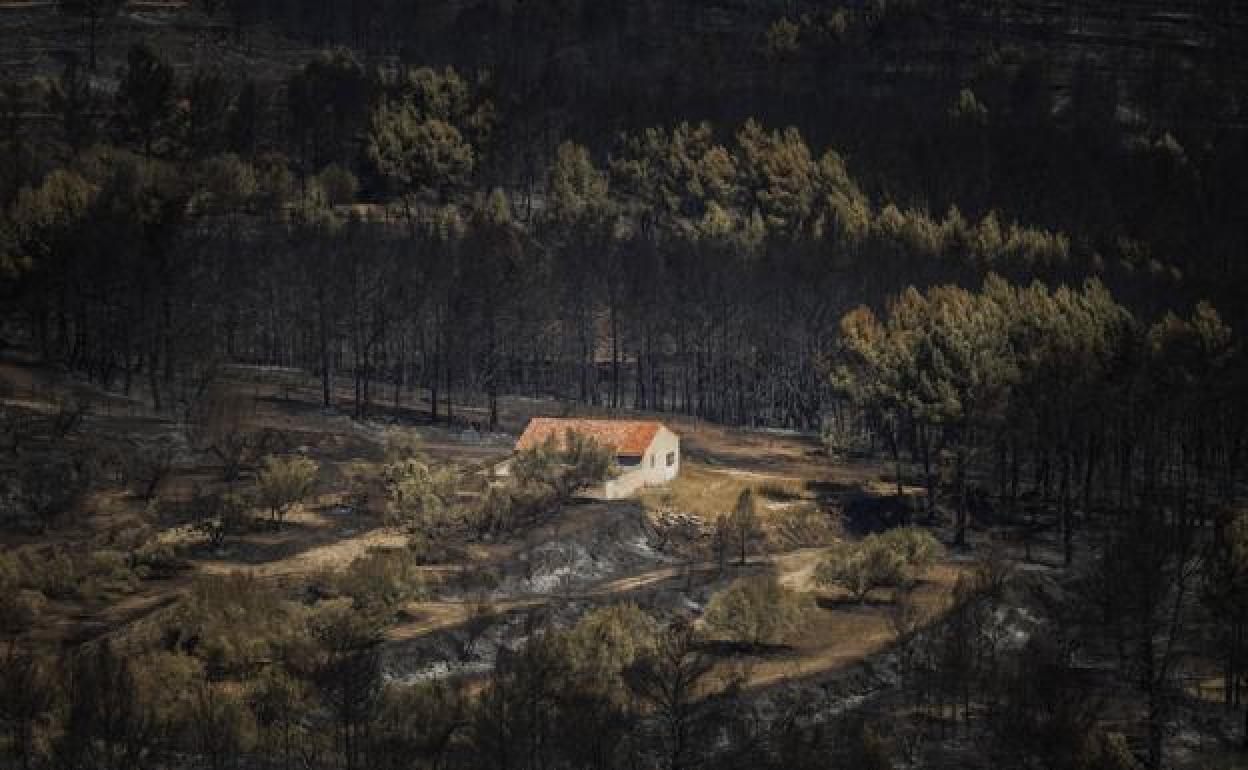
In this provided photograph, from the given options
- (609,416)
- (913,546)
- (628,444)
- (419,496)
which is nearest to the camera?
(913,546)

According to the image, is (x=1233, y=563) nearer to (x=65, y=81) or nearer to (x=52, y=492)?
(x=52, y=492)

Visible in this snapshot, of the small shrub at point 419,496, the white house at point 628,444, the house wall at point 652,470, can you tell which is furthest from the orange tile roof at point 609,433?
the small shrub at point 419,496

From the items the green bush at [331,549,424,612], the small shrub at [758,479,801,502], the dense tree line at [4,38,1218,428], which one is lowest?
the green bush at [331,549,424,612]

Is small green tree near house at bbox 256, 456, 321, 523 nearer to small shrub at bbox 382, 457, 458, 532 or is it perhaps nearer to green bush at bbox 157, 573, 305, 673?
small shrub at bbox 382, 457, 458, 532

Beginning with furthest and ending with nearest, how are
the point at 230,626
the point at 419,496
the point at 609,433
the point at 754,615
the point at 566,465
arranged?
the point at 609,433
the point at 566,465
the point at 419,496
the point at 754,615
the point at 230,626

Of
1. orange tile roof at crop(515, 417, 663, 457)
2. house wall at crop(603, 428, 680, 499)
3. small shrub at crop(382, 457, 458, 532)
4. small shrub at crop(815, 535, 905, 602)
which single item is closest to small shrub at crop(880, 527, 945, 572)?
small shrub at crop(815, 535, 905, 602)

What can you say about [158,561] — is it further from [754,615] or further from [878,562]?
[878,562]

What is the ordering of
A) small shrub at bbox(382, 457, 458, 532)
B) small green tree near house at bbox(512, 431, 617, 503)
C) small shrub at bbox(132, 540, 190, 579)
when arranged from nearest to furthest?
small shrub at bbox(132, 540, 190, 579) < small shrub at bbox(382, 457, 458, 532) < small green tree near house at bbox(512, 431, 617, 503)

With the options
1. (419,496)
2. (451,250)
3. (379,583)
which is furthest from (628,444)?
(451,250)
